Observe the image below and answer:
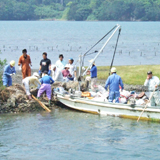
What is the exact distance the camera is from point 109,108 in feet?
62.1

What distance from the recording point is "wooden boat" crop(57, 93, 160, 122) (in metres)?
→ 18.0

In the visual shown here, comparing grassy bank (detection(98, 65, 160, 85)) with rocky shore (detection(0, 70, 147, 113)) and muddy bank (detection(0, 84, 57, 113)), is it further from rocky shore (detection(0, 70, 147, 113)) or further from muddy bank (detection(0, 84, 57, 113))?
muddy bank (detection(0, 84, 57, 113))

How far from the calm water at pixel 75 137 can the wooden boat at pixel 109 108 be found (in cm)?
27

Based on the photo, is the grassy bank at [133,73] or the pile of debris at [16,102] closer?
the pile of debris at [16,102]

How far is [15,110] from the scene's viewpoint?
1973 centimetres

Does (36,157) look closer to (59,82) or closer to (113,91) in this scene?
(113,91)

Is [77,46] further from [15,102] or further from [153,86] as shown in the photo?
[153,86]

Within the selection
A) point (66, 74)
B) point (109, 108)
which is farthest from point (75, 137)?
point (66, 74)

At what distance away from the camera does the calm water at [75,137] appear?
14789mm

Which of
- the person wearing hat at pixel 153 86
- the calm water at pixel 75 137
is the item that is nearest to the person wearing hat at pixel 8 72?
the calm water at pixel 75 137

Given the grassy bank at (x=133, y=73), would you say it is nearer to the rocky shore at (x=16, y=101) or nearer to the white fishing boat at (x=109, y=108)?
the white fishing boat at (x=109, y=108)

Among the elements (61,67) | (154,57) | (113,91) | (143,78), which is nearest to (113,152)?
(113,91)

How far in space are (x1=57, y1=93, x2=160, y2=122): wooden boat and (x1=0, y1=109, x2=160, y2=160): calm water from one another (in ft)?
0.89

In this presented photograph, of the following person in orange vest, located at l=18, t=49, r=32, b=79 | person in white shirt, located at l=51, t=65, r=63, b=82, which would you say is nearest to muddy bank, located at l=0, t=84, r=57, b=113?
person in orange vest, located at l=18, t=49, r=32, b=79
